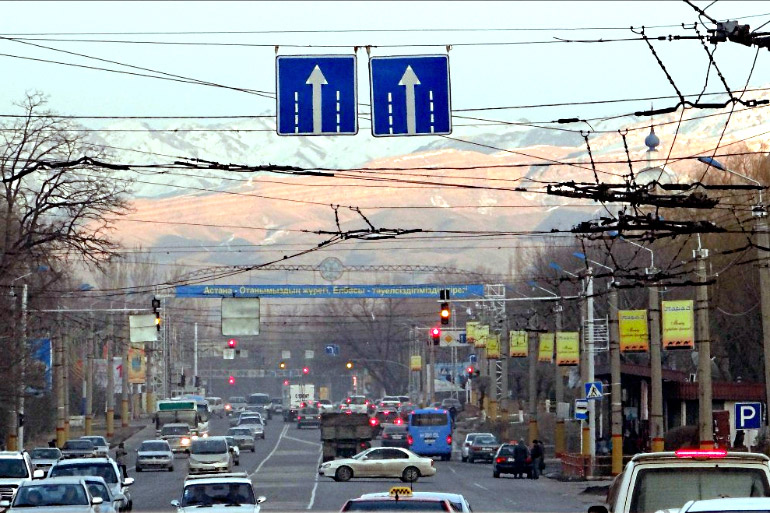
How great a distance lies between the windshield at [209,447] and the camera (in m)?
52.9

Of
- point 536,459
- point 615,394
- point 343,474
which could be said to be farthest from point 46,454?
point 615,394

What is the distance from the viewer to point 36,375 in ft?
211

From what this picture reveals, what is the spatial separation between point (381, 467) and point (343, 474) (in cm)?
138

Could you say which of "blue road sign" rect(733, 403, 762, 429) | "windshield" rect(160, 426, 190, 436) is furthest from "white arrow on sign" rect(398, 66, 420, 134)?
"windshield" rect(160, 426, 190, 436)

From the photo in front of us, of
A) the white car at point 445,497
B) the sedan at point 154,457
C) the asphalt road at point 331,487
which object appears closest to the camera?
the white car at point 445,497

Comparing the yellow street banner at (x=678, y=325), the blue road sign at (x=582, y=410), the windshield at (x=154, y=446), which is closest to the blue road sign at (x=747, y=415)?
the yellow street banner at (x=678, y=325)

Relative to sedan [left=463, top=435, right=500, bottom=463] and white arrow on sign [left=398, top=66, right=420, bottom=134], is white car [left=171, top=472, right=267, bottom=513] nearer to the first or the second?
white arrow on sign [left=398, top=66, right=420, bottom=134]

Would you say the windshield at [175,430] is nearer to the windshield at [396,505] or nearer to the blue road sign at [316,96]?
the blue road sign at [316,96]

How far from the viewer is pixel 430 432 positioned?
73938mm

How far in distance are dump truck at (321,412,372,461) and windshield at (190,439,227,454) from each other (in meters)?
11.0

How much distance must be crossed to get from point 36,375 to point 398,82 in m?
45.8

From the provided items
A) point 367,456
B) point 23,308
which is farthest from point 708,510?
point 23,308

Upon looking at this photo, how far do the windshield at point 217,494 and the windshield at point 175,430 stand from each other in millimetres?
53767

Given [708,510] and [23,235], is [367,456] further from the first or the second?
[708,510]
